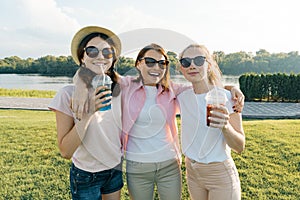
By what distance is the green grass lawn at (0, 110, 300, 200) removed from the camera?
371 centimetres

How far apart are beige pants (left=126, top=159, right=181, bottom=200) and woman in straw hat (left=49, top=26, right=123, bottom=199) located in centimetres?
14

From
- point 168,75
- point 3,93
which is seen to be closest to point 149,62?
point 168,75

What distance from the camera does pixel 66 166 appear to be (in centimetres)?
445

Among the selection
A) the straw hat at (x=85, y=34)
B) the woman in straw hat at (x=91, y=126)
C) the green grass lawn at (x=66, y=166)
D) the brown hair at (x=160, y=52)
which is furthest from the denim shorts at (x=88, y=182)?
the green grass lawn at (x=66, y=166)

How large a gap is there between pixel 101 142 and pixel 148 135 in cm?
34

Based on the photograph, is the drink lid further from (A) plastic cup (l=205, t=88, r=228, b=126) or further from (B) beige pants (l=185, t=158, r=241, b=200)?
(B) beige pants (l=185, t=158, r=241, b=200)

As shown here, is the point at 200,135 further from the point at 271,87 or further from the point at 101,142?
the point at 271,87

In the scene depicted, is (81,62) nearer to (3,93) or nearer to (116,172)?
(116,172)

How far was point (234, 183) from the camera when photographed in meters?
2.06

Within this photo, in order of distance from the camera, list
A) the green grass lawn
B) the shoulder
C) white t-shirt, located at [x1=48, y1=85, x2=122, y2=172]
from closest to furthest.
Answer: white t-shirt, located at [x1=48, y1=85, x2=122, y2=172] → the shoulder → the green grass lawn

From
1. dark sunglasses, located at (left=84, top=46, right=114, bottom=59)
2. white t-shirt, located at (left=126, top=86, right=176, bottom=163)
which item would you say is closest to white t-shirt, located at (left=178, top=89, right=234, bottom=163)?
white t-shirt, located at (left=126, top=86, right=176, bottom=163)

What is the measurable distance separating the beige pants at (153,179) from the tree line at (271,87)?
1479 centimetres

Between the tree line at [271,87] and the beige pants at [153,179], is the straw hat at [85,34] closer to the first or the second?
the beige pants at [153,179]

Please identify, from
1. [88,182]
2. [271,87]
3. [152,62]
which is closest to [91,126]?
[88,182]
